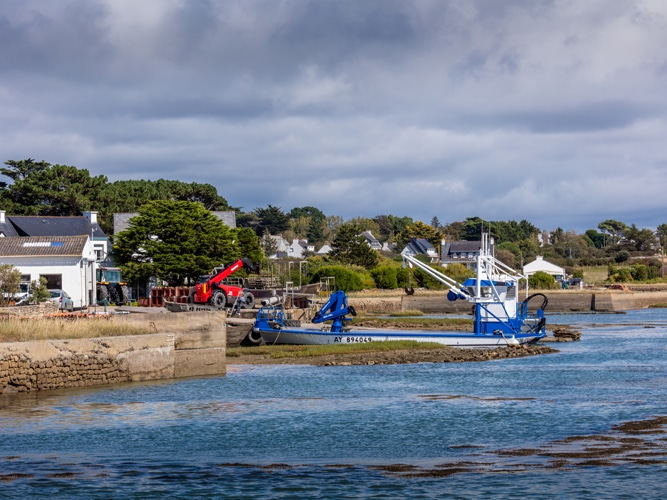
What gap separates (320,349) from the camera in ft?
144

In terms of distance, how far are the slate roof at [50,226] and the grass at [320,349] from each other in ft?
115

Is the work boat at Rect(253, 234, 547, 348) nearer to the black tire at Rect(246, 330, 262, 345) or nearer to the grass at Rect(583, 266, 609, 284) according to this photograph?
the black tire at Rect(246, 330, 262, 345)

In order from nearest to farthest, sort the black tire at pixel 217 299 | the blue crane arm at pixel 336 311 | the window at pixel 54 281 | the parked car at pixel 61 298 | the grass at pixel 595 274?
the blue crane arm at pixel 336 311 → the parked car at pixel 61 298 → the black tire at pixel 217 299 → the window at pixel 54 281 → the grass at pixel 595 274

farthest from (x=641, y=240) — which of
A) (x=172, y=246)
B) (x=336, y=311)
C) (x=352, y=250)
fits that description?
(x=336, y=311)

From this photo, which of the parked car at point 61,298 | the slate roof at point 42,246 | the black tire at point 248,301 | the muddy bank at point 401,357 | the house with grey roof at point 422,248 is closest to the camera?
the muddy bank at point 401,357

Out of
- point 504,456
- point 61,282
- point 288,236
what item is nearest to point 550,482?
point 504,456

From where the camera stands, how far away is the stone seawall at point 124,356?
89.4 feet

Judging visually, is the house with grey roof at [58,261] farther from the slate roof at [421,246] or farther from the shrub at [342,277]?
the slate roof at [421,246]

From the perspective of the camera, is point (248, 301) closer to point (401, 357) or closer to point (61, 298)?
point (61, 298)

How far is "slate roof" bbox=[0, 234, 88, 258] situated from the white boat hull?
61.6 feet

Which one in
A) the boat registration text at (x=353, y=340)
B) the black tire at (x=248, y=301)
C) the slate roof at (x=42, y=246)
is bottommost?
the boat registration text at (x=353, y=340)

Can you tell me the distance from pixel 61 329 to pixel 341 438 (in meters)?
11.3

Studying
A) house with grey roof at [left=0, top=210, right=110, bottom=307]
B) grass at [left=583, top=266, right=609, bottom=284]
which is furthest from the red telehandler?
grass at [left=583, top=266, right=609, bottom=284]

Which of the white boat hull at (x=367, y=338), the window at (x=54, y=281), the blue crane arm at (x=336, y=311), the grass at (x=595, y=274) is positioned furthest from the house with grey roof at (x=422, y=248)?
the white boat hull at (x=367, y=338)
